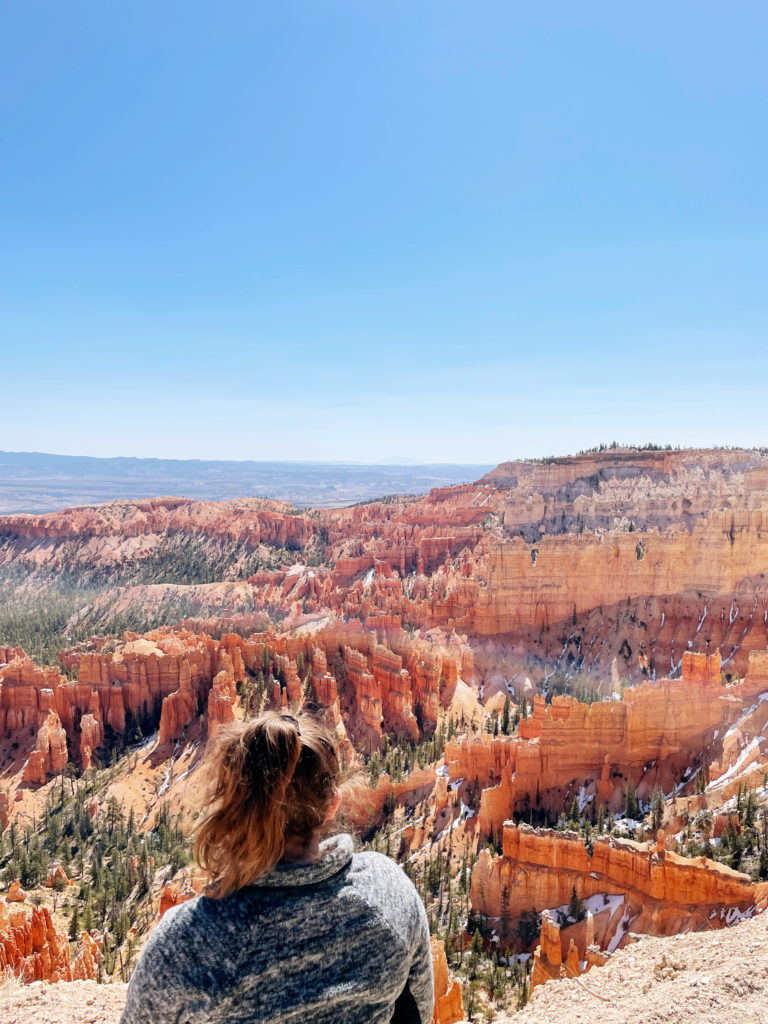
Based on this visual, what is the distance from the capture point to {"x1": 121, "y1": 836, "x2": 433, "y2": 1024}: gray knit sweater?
206 centimetres

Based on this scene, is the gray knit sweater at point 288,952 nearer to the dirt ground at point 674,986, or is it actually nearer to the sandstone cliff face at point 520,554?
the dirt ground at point 674,986

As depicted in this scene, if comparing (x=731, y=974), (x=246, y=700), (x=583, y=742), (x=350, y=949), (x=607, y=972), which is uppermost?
(x=350, y=949)

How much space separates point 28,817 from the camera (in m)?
25.9

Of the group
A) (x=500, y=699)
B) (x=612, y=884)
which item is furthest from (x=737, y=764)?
(x=500, y=699)

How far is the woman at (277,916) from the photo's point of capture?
2074 millimetres

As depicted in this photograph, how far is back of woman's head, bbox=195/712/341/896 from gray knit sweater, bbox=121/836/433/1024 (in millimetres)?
83

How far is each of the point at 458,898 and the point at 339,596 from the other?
39395mm

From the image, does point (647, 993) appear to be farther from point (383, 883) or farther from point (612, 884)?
point (612, 884)

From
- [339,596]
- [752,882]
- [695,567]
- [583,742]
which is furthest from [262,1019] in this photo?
[339,596]

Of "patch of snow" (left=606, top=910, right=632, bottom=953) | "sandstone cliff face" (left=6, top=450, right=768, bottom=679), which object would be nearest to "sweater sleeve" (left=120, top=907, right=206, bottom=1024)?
"patch of snow" (left=606, top=910, right=632, bottom=953)

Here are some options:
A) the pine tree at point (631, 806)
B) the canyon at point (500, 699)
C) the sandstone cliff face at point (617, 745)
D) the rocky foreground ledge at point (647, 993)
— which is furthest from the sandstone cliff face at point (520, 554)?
the rocky foreground ledge at point (647, 993)

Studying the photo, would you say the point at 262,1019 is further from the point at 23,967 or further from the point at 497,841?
the point at 497,841

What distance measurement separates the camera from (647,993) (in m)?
7.21

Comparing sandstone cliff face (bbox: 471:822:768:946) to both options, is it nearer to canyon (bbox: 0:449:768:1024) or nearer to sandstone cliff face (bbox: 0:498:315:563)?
canyon (bbox: 0:449:768:1024)
